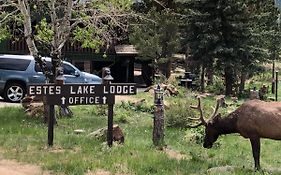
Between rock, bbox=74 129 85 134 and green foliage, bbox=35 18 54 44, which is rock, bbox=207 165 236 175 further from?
green foliage, bbox=35 18 54 44

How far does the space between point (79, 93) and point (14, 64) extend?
12.2 meters

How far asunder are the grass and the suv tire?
5.75 m

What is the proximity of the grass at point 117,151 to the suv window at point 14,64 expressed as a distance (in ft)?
20.5

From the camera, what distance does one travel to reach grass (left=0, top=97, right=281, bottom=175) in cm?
984

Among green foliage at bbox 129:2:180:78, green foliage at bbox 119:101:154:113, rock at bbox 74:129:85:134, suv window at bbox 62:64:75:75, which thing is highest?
green foliage at bbox 129:2:180:78

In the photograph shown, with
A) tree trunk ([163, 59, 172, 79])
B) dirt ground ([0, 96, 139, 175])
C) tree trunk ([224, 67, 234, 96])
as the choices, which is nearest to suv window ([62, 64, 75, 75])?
tree trunk ([224, 67, 234, 96])

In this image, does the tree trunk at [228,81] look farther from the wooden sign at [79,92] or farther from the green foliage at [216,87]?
the wooden sign at [79,92]

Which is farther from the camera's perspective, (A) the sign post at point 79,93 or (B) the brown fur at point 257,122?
(A) the sign post at point 79,93

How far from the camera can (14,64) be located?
23.2 meters

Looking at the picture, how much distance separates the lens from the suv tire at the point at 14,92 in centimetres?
2278

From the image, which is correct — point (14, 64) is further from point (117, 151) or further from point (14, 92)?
point (117, 151)

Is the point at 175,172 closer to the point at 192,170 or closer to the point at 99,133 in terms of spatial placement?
the point at 192,170

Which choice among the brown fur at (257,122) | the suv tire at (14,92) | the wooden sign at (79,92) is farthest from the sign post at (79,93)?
the suv tire at (14,92)

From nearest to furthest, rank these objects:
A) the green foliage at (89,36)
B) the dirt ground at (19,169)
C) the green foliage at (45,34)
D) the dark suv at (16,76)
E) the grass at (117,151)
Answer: the dirt ground at (19,169) → the grass at (117,151) → the green foliage at (45,34) → the green foliage at (89,36) → the dark suv at (16,76)
